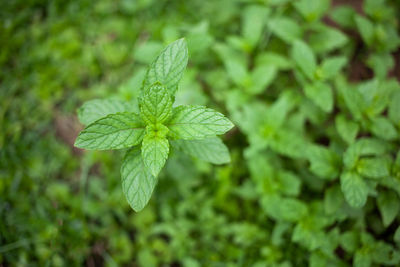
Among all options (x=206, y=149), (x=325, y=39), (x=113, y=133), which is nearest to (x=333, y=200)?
(x=206, y=149)

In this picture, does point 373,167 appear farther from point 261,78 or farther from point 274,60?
point 274,60

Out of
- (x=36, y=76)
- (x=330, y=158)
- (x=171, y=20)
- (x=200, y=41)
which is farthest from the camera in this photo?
(x=171, y=20)

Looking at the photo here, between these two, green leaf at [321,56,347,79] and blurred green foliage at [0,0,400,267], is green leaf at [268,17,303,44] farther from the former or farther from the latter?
green leaf at [321,56,347,79]

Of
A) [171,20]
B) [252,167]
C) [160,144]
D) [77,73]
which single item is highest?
[171,20]

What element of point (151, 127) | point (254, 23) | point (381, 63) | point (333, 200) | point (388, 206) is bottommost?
point (388, 206)

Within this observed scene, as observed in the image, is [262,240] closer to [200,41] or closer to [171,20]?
[200,41]

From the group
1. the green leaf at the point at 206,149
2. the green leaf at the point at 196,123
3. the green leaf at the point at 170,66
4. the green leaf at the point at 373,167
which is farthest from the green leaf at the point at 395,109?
the green leaf at the point at 170,66

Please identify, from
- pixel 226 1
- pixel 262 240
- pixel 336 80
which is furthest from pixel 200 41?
pixel 262 240
